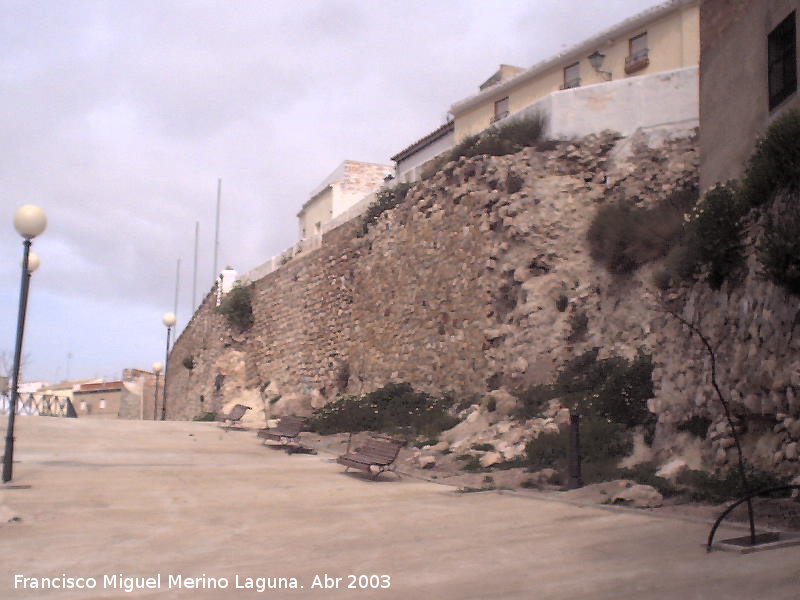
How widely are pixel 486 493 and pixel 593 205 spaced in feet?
26.3

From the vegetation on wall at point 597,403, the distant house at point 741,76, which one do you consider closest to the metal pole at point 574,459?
the vegetation on wall at point 597,403

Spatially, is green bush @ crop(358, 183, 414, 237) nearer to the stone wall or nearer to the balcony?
the stone wall

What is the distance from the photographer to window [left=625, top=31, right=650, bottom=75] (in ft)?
69.0

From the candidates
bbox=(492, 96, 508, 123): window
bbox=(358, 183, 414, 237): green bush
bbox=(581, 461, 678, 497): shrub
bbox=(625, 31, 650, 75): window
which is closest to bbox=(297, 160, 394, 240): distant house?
bbox=(492, 96, 508, 123): window

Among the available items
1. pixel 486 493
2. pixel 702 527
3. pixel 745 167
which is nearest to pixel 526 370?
pixel 486 493

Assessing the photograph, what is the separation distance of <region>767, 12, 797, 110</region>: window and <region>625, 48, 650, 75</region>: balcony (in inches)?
495

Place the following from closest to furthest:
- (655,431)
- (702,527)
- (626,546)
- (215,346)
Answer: (626,546)
(702,527)
(655,431)
(215,346)

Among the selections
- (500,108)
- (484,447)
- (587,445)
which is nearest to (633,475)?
(587,445)

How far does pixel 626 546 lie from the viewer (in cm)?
590

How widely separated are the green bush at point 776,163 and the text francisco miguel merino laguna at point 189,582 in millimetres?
5825

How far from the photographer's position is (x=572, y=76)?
23.0 m

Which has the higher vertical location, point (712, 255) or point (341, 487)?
point (712, 255)

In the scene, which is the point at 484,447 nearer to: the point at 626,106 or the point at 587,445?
the point at 587,445

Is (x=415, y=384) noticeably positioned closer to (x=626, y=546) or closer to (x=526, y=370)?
(x=526, y=370)
